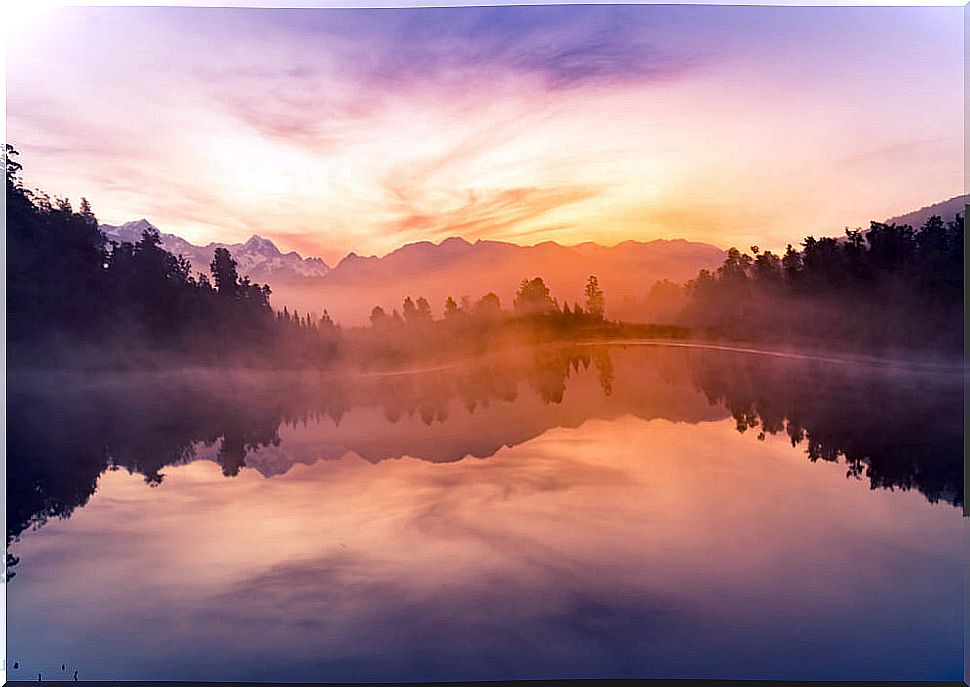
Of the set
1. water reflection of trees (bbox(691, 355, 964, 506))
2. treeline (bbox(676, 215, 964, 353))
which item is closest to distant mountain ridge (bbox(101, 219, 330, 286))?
treeline (bbox(676, 215, 964, 353))

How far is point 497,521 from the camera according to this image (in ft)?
9.22

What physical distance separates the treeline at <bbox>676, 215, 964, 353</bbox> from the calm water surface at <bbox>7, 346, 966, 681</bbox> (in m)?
0.17

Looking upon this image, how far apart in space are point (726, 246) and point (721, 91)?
733mm

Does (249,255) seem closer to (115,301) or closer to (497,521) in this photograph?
(115,301)

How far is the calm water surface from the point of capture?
264cm

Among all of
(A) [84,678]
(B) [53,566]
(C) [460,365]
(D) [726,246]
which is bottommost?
(A) [84,678]

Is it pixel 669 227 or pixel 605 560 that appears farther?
pixel 669 227

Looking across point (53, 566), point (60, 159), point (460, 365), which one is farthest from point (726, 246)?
point (53, 566)

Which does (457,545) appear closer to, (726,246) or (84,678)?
(84,678)

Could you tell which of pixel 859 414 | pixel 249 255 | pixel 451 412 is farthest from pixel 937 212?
pixel 249 255

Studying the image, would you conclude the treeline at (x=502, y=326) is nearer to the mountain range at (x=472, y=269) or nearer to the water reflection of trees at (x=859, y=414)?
the mountain range at (x=472, y=269)

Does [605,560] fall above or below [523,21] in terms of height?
below

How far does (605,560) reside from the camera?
108 inches

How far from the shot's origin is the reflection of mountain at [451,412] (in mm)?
2881
